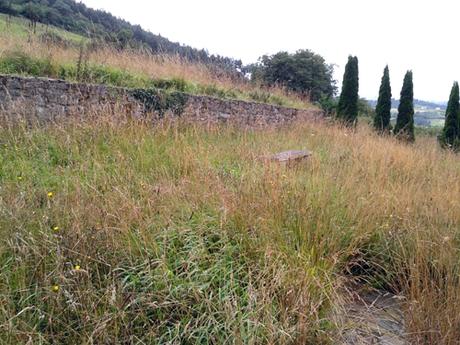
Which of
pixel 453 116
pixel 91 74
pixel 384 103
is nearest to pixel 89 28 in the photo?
pixel 91 74

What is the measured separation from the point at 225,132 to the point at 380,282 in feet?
12.7

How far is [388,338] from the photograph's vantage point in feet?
5.79

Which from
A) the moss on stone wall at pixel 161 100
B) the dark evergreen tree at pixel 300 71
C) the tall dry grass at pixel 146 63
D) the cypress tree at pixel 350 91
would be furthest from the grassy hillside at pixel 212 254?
the dark evergreen tree at pixel 300 71

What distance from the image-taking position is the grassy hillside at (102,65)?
17.2 feet

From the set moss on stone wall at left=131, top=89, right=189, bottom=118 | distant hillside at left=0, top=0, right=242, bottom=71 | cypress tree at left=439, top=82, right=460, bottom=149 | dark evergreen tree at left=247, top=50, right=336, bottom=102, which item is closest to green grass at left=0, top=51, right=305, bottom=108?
moss on stone wall at left=131, top=89, right=189, bottom=118

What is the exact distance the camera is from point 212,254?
197 cm

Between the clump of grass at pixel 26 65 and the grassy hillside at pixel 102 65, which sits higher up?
the grassy hillside at pixel 102 65

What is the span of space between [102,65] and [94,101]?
1341 millimetres

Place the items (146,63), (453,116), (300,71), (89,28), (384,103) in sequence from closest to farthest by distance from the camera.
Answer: (146,63) → (89,28) → (453,116) → (384,103) → (300,71)

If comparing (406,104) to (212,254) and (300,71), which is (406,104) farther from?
(212,254)

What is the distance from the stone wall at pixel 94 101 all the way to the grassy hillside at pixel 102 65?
40 centimetres

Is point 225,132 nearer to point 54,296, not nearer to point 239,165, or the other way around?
point 239,165

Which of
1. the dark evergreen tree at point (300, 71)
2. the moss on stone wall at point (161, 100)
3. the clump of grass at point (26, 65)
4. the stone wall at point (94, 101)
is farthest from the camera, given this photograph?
the dark evergreen tree at point (300, 71)

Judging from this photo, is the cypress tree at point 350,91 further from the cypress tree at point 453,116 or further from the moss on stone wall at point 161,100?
the moss on stone wall at point 161,100
